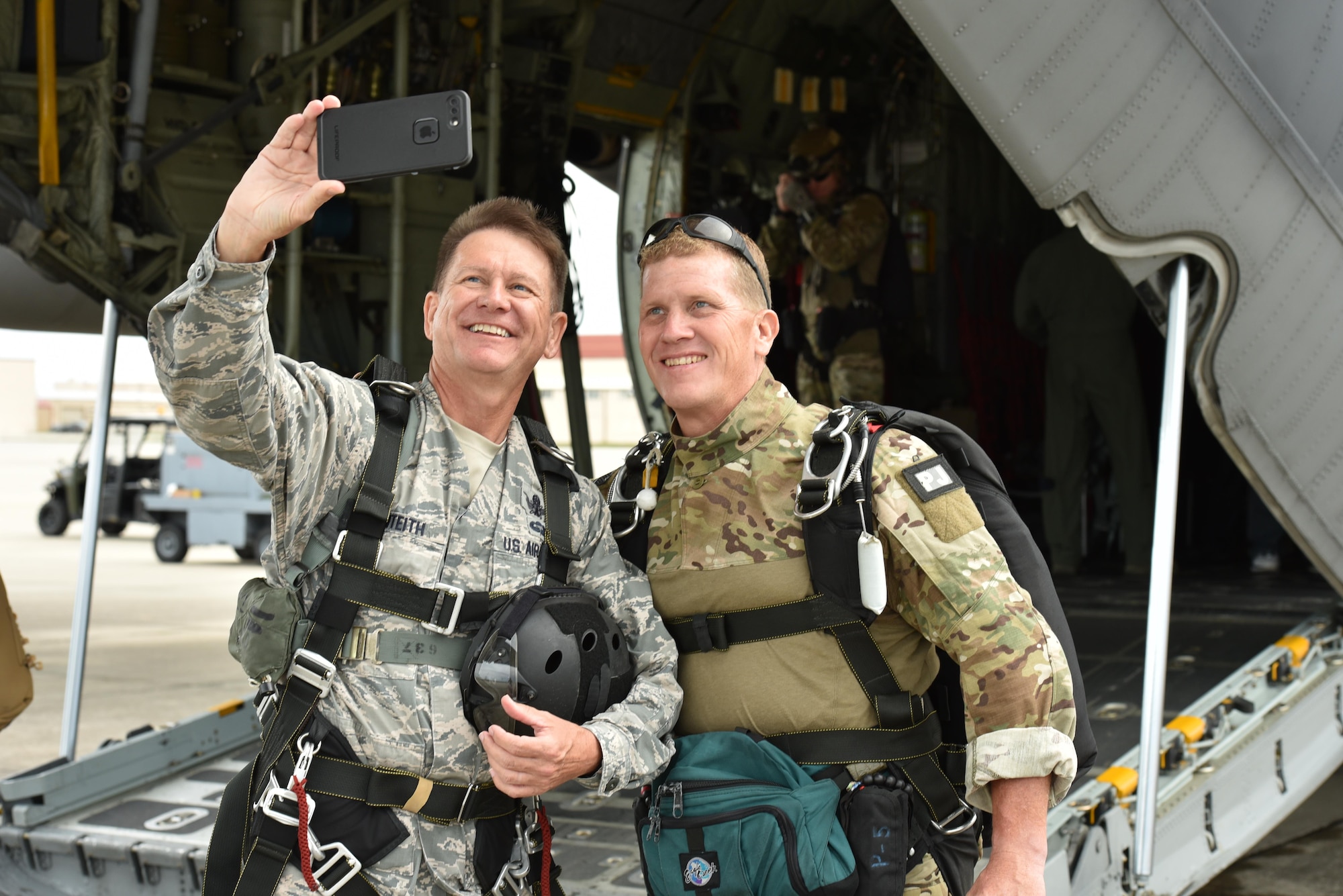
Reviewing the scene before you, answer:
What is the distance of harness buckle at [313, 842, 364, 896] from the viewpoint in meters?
1.70

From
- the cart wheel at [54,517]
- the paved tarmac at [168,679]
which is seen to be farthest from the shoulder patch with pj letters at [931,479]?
the cart wheel at [54,517]

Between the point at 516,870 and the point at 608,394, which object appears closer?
the point at 516,870

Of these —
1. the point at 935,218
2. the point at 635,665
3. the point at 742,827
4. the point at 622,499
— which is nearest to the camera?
the point at 742,827

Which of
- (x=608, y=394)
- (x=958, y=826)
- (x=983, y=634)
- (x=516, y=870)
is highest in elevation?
(x=608, y=394)

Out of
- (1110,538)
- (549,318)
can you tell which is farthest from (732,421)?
(1110,538)

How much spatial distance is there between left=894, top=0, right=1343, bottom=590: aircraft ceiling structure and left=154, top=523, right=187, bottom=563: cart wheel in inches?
476

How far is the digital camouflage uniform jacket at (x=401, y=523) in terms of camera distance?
153 cm

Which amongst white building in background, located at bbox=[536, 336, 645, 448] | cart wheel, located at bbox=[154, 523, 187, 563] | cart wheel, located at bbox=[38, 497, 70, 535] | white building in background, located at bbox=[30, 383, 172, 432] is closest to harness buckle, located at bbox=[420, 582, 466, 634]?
cart wheel, located at bbox=[154, 523, 187, 563]

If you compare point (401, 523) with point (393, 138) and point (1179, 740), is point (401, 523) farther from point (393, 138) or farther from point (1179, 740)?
point (1179, 740)

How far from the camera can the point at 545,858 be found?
75.2 inches

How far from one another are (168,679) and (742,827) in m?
6.31

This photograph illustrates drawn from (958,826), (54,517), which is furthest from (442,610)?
(54,517)

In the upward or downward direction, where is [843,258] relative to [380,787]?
upward

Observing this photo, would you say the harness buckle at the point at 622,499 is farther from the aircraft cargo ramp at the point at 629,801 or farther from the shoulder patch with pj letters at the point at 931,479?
the aircraft cargo ramp at the point at 629,801
